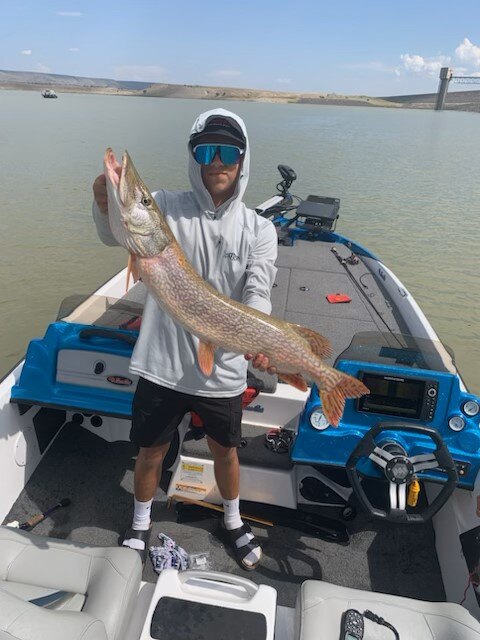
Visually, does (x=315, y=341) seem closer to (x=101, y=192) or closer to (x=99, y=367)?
(x=101, y=192)

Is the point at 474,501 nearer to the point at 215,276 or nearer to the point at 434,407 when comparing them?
the point at 434,407

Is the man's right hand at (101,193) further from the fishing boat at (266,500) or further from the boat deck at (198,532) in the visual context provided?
the boat deck at (198,532)

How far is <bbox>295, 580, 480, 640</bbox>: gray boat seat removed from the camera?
6.89 feet

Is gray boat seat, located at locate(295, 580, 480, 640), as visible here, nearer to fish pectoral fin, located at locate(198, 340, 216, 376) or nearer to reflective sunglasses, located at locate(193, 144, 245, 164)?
fish pectoral fin, located at locate(198, 340, 216, 376)

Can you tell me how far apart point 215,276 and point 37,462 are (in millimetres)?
2696

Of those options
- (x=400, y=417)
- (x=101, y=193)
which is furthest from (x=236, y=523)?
(x=101, y=193)

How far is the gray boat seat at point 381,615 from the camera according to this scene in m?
2.10

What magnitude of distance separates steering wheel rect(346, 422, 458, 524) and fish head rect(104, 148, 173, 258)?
1766mm

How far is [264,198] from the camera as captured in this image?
1780 cm

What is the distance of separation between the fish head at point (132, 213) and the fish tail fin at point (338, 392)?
121 centimetres

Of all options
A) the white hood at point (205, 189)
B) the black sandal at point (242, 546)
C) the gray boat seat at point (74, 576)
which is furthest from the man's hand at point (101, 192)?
the black sandal at point (242, 546)

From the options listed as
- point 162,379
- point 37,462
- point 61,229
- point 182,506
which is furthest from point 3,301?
point 162,379

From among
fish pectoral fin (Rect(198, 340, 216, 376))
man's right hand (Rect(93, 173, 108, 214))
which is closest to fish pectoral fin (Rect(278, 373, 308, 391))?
fish pectoral fin (Rect(198, 340, 216, 376))

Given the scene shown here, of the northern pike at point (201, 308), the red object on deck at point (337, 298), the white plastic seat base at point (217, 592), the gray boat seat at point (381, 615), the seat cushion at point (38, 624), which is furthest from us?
the red object on deck at point (337, 298)
